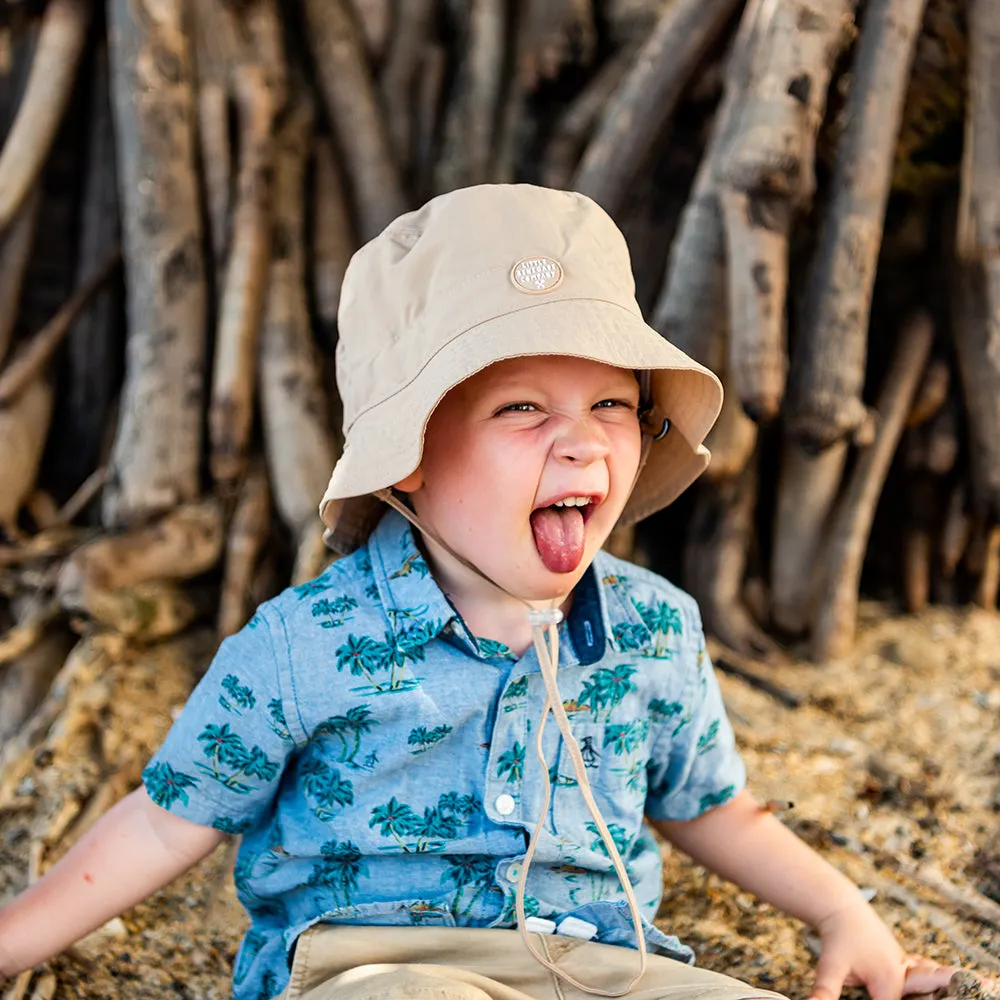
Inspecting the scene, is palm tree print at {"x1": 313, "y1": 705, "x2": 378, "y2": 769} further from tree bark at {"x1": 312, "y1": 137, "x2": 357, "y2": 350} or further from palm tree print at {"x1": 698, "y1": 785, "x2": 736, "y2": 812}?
tree bark at {"x1": 312, "y1": 137, "x2": 357, "y2": 350}

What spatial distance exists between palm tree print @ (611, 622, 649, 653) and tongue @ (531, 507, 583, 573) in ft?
0.69

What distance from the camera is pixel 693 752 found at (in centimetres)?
151

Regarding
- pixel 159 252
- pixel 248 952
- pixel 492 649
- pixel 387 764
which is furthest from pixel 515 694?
pixel 159 252

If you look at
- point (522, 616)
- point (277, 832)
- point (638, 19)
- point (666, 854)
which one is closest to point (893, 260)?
point (638, 19)

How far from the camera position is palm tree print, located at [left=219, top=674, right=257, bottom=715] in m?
1.31

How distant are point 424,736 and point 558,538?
0.29 meters

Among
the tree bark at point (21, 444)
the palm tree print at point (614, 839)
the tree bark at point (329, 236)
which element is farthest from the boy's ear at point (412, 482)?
the tree bark at point (21, 444)

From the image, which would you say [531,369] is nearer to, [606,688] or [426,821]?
[606,688]

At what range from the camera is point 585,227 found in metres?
1.31

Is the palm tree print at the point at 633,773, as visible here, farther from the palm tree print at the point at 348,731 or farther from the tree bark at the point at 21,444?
the tree bark at the point at 21,444

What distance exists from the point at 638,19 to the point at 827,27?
2.90ft

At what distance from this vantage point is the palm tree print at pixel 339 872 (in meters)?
1.34

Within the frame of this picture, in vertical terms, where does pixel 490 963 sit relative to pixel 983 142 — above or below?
below

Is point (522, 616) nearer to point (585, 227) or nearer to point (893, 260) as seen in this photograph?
Result: point (585, 227)
